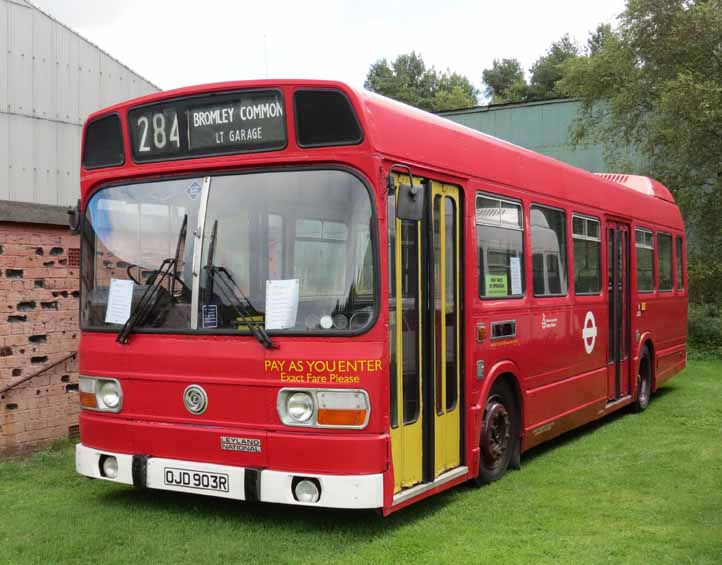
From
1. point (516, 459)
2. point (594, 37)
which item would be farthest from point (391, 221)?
point (594, 37)

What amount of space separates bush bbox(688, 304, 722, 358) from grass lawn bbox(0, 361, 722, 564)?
1198cm

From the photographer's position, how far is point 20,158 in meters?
13.4

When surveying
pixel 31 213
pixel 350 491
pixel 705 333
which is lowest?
pixel 350 491

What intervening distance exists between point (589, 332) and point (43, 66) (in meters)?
9.15

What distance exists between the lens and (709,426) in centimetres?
1012

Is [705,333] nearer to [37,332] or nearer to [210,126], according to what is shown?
[37,332]

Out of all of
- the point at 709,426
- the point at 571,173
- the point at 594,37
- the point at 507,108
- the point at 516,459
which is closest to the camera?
the point at 516,459

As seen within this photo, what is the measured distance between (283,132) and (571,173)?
15.0 feet

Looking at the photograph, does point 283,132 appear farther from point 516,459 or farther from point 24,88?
point 24,88

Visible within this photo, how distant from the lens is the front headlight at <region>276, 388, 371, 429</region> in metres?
5.51

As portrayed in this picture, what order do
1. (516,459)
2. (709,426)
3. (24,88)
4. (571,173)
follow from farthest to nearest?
1. (24,88)
2. (709,426)
3. (571,173)
4. (516,459)

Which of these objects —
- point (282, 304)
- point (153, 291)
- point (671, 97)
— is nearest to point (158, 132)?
point (153, 291)

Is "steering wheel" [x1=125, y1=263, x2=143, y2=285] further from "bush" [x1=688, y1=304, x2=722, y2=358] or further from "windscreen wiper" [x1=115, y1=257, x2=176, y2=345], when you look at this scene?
"bush" [x1=688, y1=304, x2=722, y2=358]

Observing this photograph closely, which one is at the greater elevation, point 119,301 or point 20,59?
point 20,59
